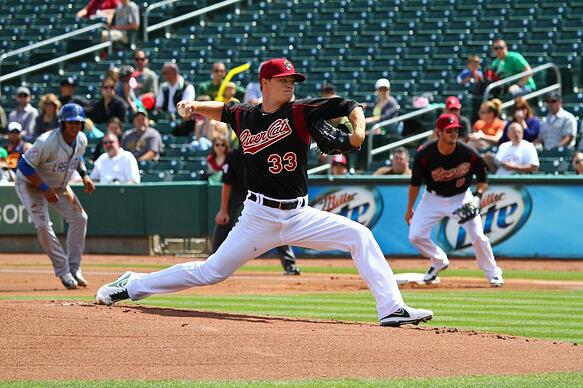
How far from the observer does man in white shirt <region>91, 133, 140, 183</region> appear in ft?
63.9

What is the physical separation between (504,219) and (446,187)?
4538 mm

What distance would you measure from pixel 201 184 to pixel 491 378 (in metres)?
→ 12.7

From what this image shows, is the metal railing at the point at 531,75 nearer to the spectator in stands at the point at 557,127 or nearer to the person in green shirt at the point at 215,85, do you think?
the spectator in stands at the point at 557,127

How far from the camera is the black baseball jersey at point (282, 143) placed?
27.8 feet

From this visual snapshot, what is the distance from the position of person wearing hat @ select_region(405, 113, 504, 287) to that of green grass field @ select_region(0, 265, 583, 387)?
0.50 m

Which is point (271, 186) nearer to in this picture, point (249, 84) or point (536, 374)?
point (536, 374)

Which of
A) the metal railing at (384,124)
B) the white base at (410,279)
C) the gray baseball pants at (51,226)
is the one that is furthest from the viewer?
the metal railing at (384,124)

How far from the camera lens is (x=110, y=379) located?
21.8 feet

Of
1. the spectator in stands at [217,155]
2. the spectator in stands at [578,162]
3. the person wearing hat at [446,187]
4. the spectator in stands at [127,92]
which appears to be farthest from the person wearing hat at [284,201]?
the spectator in stands at [127,92]

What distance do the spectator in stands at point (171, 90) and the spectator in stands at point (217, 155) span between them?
7.59 ft

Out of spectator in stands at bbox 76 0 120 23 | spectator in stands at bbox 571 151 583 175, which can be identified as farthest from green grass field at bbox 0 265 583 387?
spectator in stands at bbox 76 0 120 23

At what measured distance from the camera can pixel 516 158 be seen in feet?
59.9

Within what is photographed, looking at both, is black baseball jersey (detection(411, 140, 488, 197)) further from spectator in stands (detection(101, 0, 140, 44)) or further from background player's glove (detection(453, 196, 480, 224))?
spectator in stands (detection(101, 0, 140, 44))

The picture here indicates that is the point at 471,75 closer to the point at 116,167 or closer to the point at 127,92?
the point at 127,92
